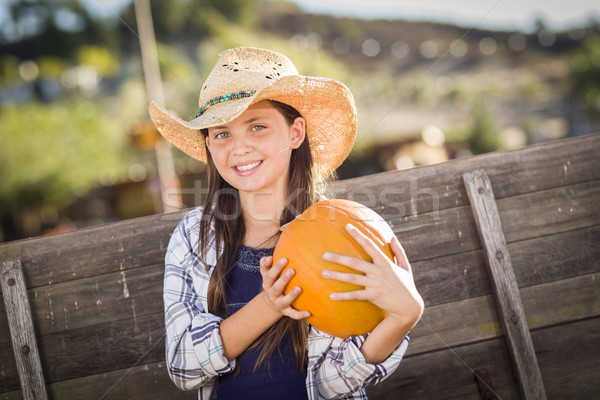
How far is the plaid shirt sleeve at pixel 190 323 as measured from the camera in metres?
1.92

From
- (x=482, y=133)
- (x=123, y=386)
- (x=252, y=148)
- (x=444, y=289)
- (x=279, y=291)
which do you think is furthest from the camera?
(x=482, y=133)

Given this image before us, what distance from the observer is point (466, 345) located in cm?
251

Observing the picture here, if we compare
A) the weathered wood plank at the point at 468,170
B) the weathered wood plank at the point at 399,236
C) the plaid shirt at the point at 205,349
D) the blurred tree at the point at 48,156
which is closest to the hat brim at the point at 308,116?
the weathered wood plank at the point at 468,170

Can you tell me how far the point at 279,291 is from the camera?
1778mm

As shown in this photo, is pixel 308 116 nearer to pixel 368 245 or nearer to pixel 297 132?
pixel 297 132

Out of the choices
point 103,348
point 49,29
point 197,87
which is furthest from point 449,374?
point 49,29

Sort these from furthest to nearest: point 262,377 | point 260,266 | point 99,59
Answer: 1. point 99,59
2. point 262,377
3. point 260,266

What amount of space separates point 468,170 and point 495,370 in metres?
1.03

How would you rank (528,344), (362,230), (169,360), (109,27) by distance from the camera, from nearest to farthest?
(362,230)
(169,360)
(528,344)
(109,27)

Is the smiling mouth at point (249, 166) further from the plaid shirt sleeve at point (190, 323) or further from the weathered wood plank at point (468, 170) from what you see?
the weathered wood plank at point (468, 170)

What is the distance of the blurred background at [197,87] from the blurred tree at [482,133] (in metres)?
0.12

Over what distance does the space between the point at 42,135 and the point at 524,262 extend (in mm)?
45939

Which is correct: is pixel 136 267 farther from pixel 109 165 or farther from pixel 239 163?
pixel 109 165

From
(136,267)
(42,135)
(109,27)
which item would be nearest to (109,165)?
(42,135)
